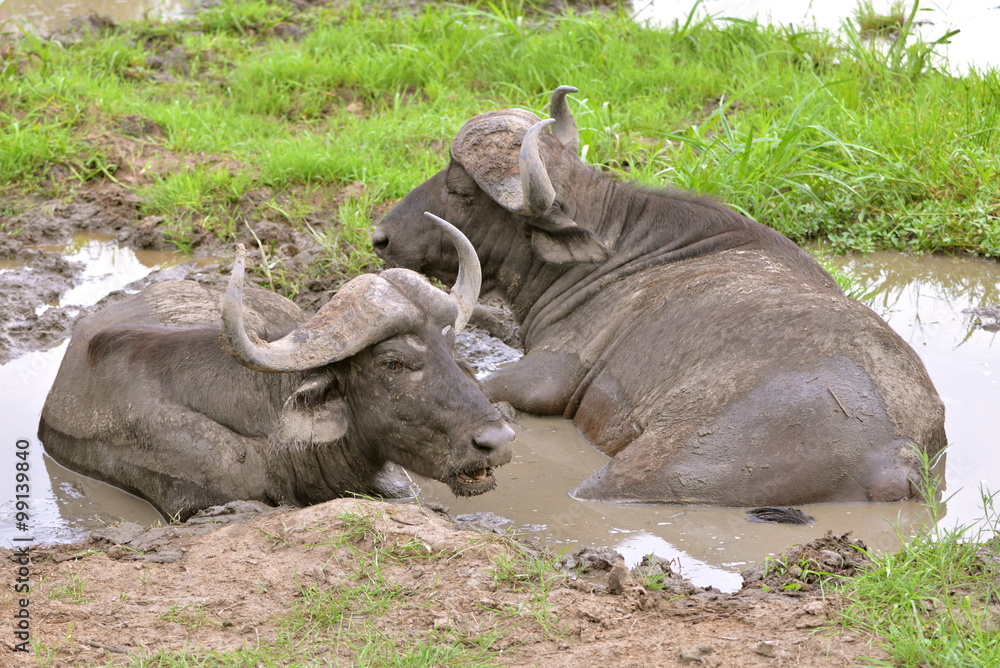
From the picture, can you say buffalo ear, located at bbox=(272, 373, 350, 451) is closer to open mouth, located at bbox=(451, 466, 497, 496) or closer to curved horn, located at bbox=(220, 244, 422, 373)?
curved horn, located at bbox=(220, 244, 422, 373)

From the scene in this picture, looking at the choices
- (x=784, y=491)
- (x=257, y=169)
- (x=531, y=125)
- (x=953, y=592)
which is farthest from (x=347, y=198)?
(x=953, y=592)

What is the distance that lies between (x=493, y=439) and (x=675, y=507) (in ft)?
3.12

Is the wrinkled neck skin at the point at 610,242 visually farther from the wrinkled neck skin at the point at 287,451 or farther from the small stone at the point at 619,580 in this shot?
the small stone at the point at 619,580

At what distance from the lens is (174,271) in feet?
24.8

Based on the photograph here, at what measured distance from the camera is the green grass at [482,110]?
25.8 ft

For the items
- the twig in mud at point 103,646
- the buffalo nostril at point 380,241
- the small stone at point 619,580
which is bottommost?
the twig in mud at point 103,646

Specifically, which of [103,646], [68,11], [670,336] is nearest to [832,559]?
[670,336]

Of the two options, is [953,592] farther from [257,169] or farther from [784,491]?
[257,169]

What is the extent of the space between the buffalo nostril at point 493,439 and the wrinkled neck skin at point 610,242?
2.03 m

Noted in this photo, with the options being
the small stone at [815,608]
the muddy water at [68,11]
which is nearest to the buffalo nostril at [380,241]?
the small stone at [815,608]

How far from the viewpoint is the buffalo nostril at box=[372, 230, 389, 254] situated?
6.50m

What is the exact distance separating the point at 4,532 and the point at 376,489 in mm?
1581

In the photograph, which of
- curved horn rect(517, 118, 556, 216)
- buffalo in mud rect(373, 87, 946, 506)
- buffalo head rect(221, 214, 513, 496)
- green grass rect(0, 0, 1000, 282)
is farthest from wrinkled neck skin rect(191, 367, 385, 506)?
green grass rect(0, 0, 1000, 282)

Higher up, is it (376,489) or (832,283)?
(832,283)
